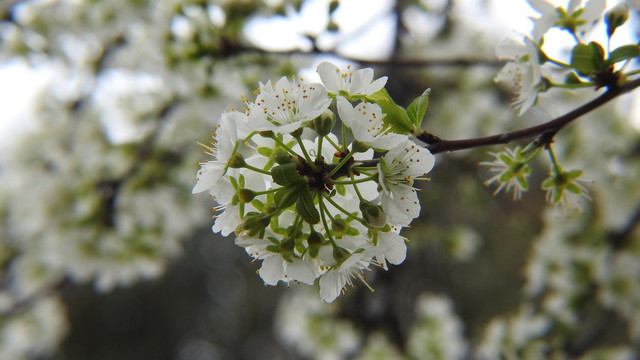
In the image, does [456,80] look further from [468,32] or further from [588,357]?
[588,357]

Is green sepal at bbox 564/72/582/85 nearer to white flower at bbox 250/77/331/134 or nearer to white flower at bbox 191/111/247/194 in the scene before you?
white flower at bbox 250/77/331/134

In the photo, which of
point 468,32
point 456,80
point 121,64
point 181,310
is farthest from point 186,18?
point 181,310

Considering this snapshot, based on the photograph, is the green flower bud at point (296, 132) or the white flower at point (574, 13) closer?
the green flower bud at point (296, 132)

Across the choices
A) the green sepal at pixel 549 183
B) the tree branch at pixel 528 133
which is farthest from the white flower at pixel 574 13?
the green sepal at pixel 549 183

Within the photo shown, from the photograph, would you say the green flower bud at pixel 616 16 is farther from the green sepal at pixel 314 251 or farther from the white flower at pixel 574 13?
the green sepal at pixel 314 251

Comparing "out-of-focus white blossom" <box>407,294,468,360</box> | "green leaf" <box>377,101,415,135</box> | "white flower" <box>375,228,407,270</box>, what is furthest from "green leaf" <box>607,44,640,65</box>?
"out-of-focus white blossom" <box>407,294,468,360</box>

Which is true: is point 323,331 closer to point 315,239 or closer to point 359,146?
point 315,239
